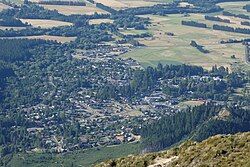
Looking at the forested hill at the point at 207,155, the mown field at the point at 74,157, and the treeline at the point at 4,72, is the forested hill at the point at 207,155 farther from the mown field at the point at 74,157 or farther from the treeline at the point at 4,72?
the treeline at the point at 4,72

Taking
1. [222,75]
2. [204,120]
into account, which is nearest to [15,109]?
[204,120]

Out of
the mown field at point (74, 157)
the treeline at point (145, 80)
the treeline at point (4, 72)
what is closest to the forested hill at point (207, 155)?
the mown field at point (74, 157)

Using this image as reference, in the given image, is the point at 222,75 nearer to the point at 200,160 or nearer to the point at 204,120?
the point at 204,120

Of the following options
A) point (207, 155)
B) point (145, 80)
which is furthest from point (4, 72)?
point (207, 155)

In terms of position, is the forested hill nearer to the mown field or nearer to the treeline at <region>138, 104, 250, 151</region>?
the mown field

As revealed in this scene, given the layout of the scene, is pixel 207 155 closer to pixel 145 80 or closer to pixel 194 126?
pixel 194 126
